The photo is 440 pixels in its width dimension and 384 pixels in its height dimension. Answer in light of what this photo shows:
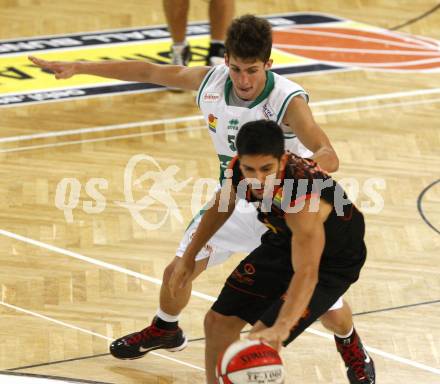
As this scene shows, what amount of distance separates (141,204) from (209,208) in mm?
2634

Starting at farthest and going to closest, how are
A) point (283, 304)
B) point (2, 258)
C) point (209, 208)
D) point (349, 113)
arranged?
1. point (349, 113)
2. point (2, 258)
3. point (209, 208)
4. point (283, 304)

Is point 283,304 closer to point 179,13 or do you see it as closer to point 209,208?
point 209,208

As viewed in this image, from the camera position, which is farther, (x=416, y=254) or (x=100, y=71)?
(x=416, y=254)

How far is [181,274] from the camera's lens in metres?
5.36

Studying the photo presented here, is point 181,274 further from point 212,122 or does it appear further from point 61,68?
point 61,68

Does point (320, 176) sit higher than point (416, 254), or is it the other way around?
point (320, 176)

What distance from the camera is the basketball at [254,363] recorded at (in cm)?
447

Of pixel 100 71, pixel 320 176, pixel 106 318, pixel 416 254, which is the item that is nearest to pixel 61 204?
pixel 106 318

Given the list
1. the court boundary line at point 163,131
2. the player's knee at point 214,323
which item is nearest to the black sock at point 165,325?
the player's knee at point 214,323

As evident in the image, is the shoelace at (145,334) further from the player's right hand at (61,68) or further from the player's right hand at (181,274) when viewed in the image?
the player's right hand at (61,68)

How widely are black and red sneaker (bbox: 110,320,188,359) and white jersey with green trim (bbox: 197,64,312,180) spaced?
101 centimetres

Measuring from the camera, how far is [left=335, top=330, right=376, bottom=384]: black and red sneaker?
5.71 meters

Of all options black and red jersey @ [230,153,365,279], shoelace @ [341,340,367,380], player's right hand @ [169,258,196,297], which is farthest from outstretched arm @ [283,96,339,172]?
shoelace @ [341,340,367,380]

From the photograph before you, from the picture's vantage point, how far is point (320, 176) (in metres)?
4.83
